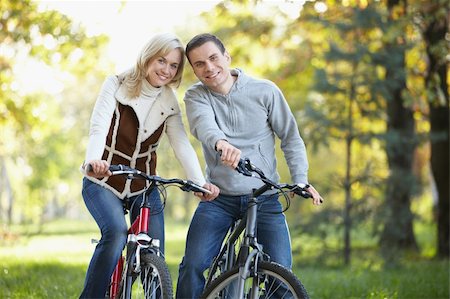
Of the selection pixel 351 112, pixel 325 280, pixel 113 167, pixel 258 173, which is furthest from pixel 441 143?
pixel 113 167

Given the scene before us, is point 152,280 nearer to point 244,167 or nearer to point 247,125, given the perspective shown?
point 244,167

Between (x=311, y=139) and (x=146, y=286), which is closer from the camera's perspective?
(x=146, y=286)

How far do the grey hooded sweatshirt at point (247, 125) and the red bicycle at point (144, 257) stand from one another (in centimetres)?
32

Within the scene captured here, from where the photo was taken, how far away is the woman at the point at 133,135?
16.5 feet

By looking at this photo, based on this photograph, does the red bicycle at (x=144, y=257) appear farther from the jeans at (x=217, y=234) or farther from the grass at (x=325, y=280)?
the grass at (x=325, y=280)

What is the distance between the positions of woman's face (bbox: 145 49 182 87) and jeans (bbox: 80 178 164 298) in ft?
2.37

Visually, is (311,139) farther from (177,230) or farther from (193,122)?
(177,230)

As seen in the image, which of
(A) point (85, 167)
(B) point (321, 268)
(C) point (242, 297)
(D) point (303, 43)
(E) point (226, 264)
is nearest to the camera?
(C) point (242, 297)

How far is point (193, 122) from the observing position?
5168 millimetres

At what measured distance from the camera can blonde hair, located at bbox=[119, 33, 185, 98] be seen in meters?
5.15

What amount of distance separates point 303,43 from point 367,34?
5256mm

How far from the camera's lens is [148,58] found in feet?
17.0

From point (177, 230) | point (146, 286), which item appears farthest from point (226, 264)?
point (177, 230)

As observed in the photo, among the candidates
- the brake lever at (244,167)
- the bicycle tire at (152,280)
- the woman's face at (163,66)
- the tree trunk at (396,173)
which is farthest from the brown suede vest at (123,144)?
the tree trunk at (396,173)
